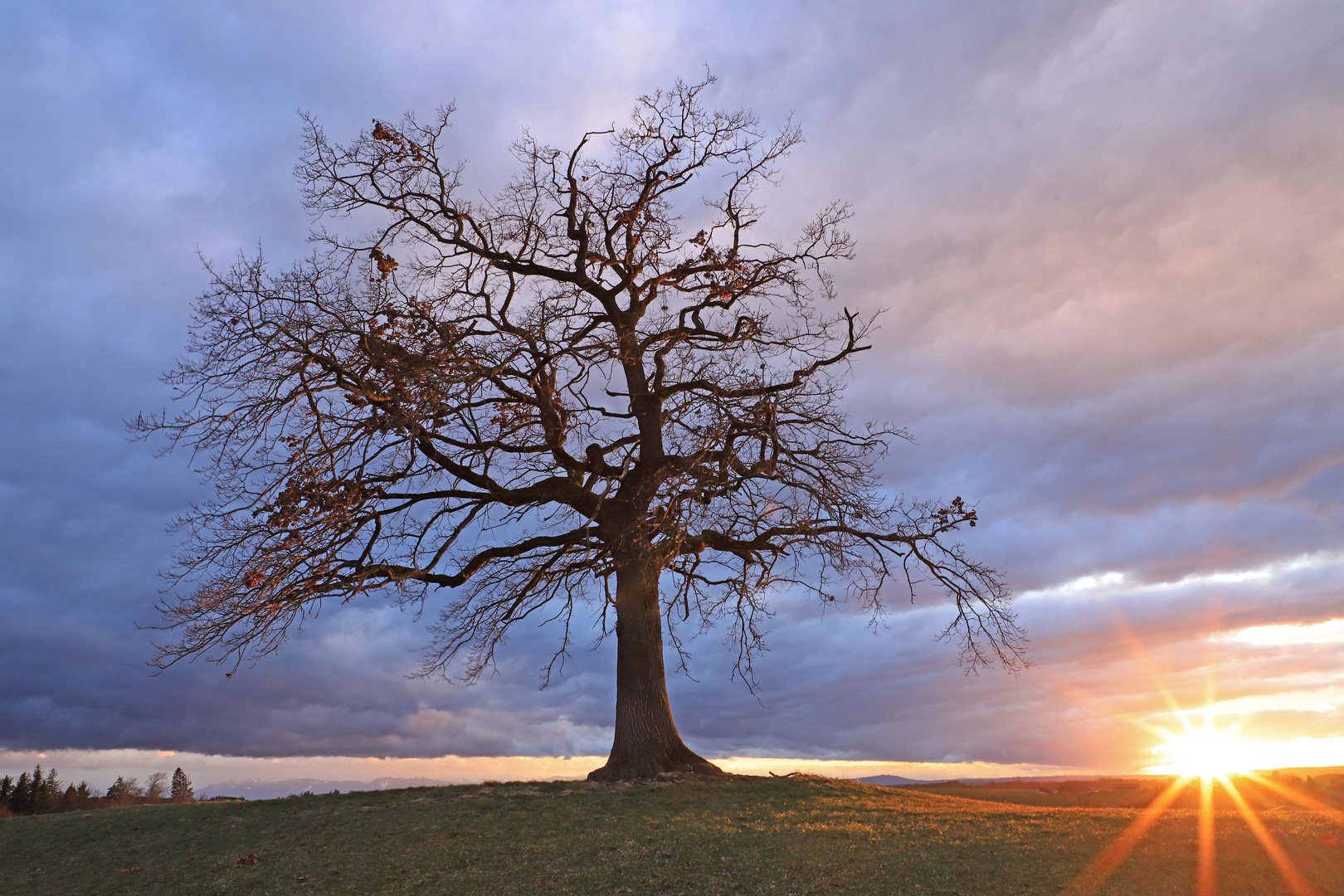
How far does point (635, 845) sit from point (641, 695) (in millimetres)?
6947

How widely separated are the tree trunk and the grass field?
3.99 ft

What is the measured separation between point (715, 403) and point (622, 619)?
6.05 metres

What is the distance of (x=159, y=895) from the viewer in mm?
12852

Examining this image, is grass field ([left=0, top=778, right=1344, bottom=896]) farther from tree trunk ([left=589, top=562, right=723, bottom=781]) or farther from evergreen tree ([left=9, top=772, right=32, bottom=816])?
evergreen tree ([left=9, top=772, right=32, bottom=816])

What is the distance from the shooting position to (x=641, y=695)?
20.3 m

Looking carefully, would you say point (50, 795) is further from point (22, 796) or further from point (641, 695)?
point (641, 695)

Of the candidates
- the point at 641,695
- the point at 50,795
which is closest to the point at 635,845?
the point at 641,695

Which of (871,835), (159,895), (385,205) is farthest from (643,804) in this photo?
(385,205)

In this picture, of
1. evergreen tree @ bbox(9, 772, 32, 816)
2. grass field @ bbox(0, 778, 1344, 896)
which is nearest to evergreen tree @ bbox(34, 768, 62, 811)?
evergreen tree @ bbox(9, 772, 32, 816)

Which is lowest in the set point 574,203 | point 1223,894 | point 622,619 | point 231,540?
point 1223,894

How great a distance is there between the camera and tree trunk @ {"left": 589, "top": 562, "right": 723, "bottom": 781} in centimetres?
1966

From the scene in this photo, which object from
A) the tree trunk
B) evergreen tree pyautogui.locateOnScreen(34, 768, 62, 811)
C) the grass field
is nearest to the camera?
the grass field

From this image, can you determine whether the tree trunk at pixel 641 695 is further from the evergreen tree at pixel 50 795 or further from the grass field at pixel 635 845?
the evergreen tree at pixel 50 795

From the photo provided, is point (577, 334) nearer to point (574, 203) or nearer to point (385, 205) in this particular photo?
point (574, 203)
